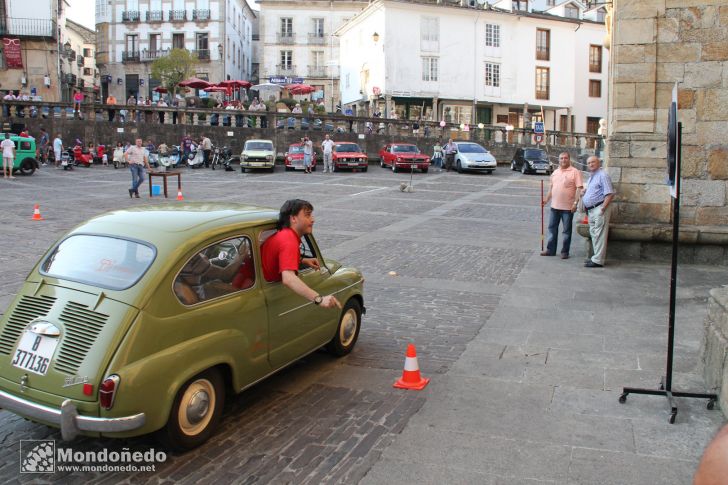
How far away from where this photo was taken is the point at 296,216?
5270 millimetres

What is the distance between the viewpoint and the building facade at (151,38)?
59.7 metres

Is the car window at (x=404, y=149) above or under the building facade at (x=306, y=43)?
under

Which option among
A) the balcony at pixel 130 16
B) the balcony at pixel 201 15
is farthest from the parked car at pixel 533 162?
the balcony at pixel 130 16

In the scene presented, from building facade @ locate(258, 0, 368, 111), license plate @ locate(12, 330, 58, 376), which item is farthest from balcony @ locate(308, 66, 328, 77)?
license plate @ locate(12, 330, 58, 376)

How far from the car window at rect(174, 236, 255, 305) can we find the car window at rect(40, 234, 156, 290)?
10.8 inches

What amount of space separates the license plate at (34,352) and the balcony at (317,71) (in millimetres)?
59613

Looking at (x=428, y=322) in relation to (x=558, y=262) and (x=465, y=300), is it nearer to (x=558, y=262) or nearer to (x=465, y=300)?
(x=465, y=300)

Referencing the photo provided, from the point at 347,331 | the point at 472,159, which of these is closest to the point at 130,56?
the point at 472,159

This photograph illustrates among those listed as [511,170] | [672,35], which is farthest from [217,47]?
[672,35]

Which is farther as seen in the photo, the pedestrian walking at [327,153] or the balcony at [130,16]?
the balcony at [130,16]

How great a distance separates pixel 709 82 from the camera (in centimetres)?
1051

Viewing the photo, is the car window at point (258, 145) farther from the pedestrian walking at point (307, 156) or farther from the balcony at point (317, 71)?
the balcony at point (317, 71)

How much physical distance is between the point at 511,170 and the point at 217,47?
1313 inches

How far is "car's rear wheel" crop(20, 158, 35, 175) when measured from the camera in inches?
1121
